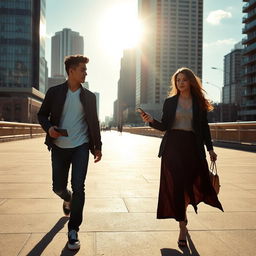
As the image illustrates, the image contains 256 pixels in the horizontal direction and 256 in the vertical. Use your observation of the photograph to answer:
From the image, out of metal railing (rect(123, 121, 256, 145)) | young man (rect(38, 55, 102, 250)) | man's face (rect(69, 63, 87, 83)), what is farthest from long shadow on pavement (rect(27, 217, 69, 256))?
metal railing (rect(123, 121, 256, 145))

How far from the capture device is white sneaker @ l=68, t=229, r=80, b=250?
11.3 ft

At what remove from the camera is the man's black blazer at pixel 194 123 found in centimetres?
402

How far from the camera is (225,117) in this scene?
386 feet

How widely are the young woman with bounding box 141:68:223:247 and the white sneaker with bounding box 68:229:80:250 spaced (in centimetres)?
88

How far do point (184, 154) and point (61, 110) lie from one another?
4.28 ft

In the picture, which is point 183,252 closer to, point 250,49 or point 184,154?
point 184,154

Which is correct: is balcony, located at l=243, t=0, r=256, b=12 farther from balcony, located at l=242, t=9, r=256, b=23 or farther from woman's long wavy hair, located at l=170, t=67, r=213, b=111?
woman's long wavy hair, located at l=170, t=67, r=213, b=111

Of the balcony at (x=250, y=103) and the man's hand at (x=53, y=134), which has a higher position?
→ the balcony at (x=250, y=103)

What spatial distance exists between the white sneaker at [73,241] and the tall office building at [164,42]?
184112 mm

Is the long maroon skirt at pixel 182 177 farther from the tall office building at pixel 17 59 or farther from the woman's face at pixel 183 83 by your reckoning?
the tall office building at pixel 17 59

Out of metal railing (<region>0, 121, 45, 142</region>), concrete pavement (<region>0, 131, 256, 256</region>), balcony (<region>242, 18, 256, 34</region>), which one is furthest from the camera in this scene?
balcony (<region>242, 18, 256, 34</region>)

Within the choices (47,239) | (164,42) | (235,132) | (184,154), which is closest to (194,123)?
(184,154)

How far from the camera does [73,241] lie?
11.5 ft

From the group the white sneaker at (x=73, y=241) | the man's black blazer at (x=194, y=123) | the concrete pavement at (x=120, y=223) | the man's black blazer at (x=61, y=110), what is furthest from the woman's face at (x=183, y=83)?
the white sneaker at (x=73, y=241)
